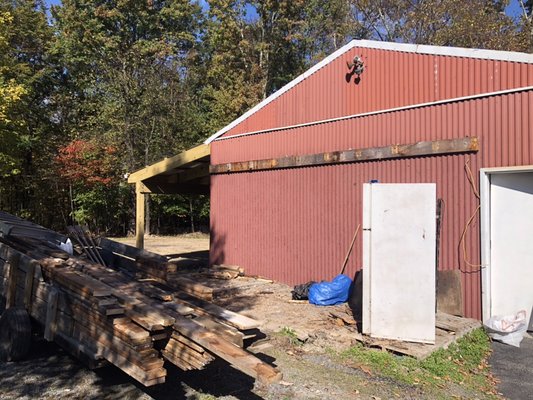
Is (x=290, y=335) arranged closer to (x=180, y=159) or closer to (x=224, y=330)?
(x=224, y=330)

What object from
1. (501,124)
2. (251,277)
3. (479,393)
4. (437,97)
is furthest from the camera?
(251,277)

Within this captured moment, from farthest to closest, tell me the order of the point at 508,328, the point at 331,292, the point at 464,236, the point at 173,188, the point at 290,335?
the point at 173,188 < the point at 331,292 < the point at 464,236 < the point at 508,328 < the point at 290,335

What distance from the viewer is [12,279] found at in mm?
5746

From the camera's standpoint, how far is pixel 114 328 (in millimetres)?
4031

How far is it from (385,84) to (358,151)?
4.45ft

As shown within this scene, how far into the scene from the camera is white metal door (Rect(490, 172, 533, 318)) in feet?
23.9

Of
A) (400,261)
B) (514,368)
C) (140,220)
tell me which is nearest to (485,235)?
(400,261)

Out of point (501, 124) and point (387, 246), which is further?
point (501, 124)

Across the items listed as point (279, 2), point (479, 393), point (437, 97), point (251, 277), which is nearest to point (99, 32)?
point (279, 2)

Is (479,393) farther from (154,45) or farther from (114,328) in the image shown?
(154,45)

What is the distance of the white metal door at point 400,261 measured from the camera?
6.33 metres

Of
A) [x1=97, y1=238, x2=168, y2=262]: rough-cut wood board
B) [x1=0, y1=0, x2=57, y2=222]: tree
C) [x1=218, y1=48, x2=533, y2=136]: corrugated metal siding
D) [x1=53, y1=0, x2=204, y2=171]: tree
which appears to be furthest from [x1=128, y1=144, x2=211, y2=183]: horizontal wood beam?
[x1=53, y1=0, x2=204, y2=171]: tree

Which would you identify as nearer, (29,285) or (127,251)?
(29,285)

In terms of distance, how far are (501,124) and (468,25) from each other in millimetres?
15116
